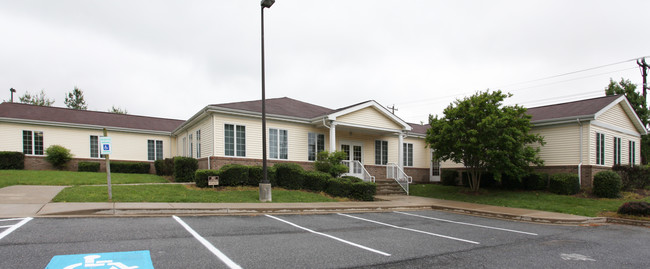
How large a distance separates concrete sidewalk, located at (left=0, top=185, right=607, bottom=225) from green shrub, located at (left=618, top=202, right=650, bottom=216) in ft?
3.28

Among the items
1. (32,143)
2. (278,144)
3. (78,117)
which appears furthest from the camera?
(78,117)

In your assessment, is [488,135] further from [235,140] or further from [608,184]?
[235,140]

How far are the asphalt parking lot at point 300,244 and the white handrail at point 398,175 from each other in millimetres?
9163

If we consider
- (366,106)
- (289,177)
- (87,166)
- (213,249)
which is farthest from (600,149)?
(87,166)

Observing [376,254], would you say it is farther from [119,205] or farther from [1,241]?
[119,205]

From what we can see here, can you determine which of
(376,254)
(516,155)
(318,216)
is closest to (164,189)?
(318,216)

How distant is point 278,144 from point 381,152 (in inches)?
291

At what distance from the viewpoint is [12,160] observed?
64.8 feet

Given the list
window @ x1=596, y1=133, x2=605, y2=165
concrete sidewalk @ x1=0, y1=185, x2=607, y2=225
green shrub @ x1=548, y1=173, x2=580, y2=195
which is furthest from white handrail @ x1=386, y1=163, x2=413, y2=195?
window @ x1=596, y1=133, x2=605, y2=165

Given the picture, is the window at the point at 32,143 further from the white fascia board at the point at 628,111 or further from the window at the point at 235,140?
the white fascia board at the point at 628,111

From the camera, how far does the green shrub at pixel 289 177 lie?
1582 cm

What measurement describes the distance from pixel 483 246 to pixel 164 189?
36.9 feet

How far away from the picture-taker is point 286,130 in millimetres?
18594

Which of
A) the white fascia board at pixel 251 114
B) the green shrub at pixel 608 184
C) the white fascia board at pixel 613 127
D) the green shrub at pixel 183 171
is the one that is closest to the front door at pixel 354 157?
the white fascia board at pixel 251 114
